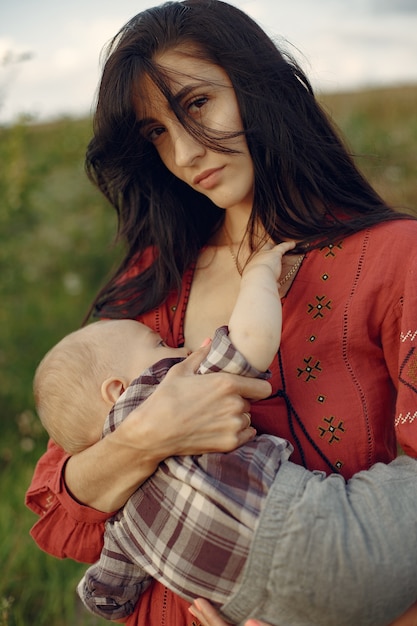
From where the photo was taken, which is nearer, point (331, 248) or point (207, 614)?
point (207, 614)

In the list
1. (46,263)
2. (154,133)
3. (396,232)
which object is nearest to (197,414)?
(396,232)

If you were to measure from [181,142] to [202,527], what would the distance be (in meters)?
1.14

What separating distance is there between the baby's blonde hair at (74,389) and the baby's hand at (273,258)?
1.66 ft

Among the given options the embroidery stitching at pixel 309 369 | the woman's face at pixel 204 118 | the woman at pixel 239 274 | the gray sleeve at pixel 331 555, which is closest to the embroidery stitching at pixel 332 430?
the woman at pixel 239 274

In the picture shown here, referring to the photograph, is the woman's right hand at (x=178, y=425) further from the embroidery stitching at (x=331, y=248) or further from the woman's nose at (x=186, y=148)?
the woman's nose at (x=186, y=148)

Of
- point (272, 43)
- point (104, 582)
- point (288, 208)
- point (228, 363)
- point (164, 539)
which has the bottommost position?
point (104, 582)

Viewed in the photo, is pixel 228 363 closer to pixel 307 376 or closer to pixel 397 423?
pixel 307 376

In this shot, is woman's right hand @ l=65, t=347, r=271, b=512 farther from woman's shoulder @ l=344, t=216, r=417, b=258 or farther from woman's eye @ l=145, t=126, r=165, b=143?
woman's eye @ l=145, t=126, r=165, b=143

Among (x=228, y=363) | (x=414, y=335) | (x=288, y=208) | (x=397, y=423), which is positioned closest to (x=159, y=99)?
(x=288, y=208)

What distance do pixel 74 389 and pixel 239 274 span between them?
2.31 ft

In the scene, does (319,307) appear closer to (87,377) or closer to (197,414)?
(197,414)

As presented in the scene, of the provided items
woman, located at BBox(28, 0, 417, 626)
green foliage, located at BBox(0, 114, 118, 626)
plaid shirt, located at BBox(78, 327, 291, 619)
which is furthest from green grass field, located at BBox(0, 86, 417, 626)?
plaid shirt, located at BBox(78, 327, 291, 619)

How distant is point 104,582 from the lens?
2.06 m

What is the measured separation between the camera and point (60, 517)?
7.56 feet
